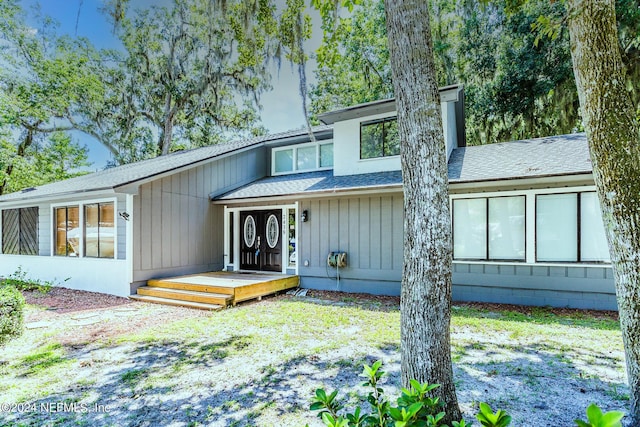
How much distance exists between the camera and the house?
643 cm

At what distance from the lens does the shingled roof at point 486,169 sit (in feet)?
21.2

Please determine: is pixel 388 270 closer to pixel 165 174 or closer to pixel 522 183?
pixel 522 183

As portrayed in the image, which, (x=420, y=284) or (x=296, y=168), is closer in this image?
(x=420, y=284)

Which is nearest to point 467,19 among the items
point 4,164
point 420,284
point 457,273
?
point 457,273

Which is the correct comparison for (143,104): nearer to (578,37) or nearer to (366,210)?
(366,210)

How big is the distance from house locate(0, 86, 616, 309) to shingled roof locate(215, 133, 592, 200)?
0.04 meters

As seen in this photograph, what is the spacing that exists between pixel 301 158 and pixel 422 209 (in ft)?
30.4

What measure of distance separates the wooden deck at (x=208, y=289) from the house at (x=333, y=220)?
527 mm

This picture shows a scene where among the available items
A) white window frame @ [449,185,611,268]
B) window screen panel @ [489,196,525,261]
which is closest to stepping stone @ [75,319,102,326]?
white window frame @ [449,185,611,268]

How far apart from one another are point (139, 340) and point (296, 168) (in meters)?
7.40

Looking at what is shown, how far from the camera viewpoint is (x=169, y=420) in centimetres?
272

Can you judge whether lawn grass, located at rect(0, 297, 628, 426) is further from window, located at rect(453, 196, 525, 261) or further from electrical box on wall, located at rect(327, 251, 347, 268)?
electrical box on wall, located at rect(327, 251, 347, 268)

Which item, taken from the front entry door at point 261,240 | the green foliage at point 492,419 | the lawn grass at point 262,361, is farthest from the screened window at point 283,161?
the green foliage at point 492,419

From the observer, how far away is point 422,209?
6.99 ft
